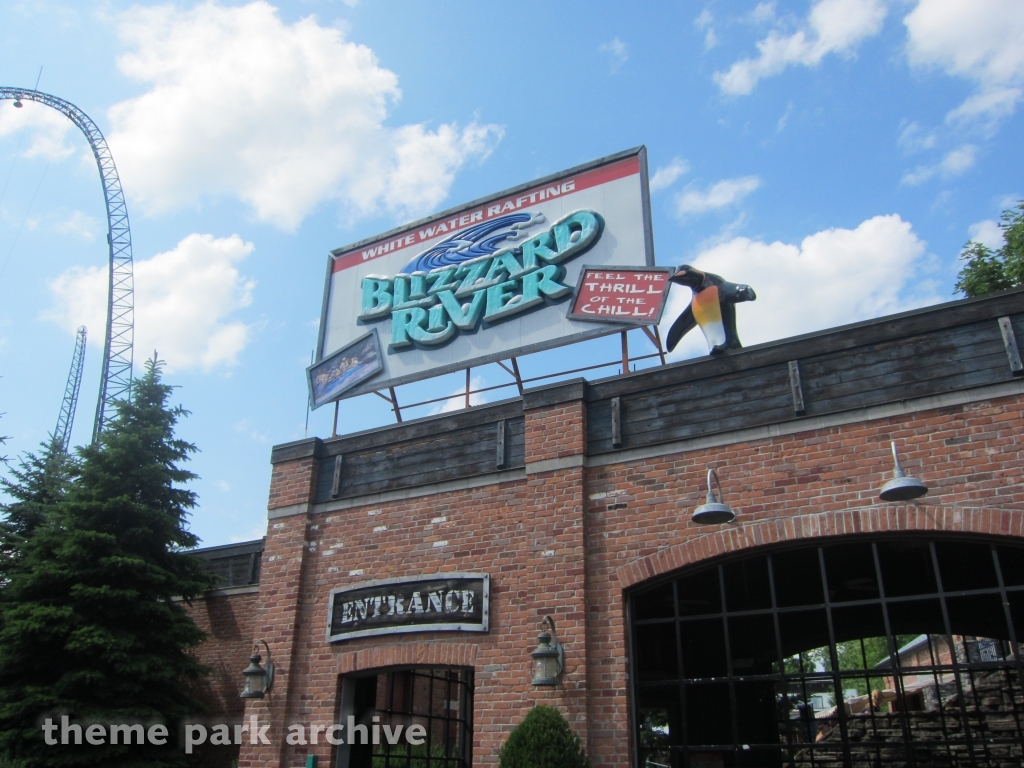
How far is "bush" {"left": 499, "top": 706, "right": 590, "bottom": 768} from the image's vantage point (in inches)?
329

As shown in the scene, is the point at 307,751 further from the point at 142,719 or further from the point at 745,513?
the point at 745,513

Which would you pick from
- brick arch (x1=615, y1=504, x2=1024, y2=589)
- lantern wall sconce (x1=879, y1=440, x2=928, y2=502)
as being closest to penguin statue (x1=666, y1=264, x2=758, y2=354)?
brick arch (x1=615, y1=504, x2=1024, y2=589)

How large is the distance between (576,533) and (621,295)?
152 inches

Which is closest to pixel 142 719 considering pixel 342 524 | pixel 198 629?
pixel 198 629

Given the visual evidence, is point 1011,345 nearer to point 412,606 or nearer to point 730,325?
point 730,325

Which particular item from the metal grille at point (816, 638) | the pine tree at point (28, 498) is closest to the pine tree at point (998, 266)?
the metal grille at point (816, 638)

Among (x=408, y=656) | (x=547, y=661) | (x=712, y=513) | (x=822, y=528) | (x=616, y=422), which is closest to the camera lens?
(x=712, y=513)

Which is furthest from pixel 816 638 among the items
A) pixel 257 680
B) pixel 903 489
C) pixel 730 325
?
pixel 257 680

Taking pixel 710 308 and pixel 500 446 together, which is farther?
pixel 500 446

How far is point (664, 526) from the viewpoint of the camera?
9414 millimetres

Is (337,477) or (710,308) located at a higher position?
(710,308)

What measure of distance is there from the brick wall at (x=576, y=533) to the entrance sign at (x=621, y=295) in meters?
1.96

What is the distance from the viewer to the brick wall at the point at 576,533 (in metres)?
8.27

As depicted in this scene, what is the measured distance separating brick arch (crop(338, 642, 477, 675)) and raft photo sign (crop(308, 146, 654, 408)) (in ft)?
14.8
